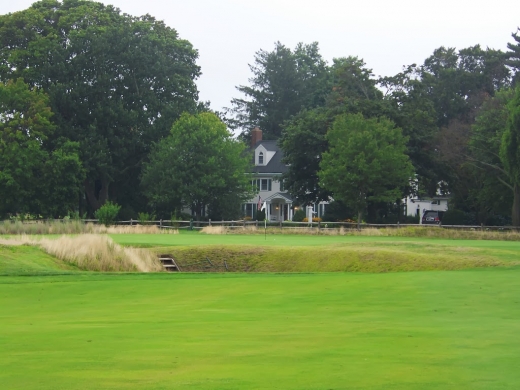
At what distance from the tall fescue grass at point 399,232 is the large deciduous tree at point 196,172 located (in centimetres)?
1354

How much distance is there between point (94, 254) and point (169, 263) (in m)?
4.01

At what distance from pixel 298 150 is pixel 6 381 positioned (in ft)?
199

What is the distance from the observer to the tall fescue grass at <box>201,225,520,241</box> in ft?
163

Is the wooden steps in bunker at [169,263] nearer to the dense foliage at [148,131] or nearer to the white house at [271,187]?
the dense foliage at [148,131]

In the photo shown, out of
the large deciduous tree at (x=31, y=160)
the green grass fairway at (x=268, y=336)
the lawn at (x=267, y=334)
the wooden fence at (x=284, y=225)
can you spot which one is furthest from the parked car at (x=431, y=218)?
the green grass fairway at (x=268, y=336)

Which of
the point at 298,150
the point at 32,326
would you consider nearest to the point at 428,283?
the point at 32,326

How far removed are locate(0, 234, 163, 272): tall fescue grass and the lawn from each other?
Answer: 815 centimetres

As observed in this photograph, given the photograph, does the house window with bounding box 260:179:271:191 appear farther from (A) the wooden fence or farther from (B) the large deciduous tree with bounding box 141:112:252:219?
(A) the wooden fence

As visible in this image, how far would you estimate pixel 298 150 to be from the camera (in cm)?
6875

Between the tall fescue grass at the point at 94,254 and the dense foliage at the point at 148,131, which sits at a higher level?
the dense foliage at the point at 148,131

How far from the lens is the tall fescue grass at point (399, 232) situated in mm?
49812

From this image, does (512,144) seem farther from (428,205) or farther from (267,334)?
(267,334)

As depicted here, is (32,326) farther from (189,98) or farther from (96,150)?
(189,98)

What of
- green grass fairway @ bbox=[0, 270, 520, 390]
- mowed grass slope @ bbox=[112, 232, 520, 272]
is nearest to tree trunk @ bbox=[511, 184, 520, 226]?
mowed grass slope @ bbox=[112, 232, 520, 272]
